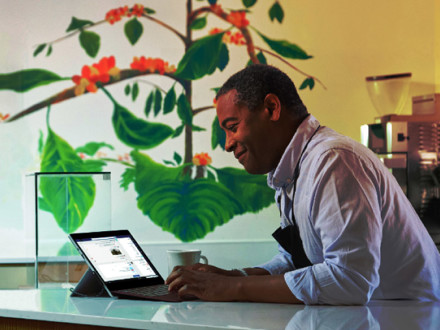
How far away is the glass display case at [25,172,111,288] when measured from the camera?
2.46 meters

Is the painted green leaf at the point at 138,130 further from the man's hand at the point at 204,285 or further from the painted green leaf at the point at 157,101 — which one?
the man's hand at the point at 204,285

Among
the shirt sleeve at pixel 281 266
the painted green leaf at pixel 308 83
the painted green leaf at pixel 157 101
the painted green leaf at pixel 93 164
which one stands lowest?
the shirt sleeve at pixel 281 266

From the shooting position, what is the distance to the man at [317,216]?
1.32 metres

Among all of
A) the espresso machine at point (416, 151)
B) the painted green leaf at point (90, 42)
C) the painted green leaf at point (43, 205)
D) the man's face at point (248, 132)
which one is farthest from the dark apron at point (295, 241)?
the painted green leaf at point (90, 42)

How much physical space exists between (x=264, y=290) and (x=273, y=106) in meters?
0.48

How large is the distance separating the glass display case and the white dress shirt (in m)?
1.25

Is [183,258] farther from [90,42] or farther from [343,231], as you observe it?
[90,42]

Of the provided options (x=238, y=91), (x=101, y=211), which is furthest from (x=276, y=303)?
(x=101, y=211)

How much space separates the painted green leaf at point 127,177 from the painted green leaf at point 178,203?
29mm

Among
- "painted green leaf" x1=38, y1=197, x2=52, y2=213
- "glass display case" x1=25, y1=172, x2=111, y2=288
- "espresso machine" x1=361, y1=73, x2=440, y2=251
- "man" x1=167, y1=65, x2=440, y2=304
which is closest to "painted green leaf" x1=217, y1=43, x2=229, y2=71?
"espresso machine" x1=361, y1=73, x2=440, y2=251

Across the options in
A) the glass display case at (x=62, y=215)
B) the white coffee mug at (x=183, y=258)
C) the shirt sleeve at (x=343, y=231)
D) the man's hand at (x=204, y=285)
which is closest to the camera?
the shirt sleeve at (x=343, y=231)

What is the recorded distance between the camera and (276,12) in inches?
136

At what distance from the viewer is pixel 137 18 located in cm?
345

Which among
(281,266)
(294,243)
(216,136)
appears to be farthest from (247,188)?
(294,243)
